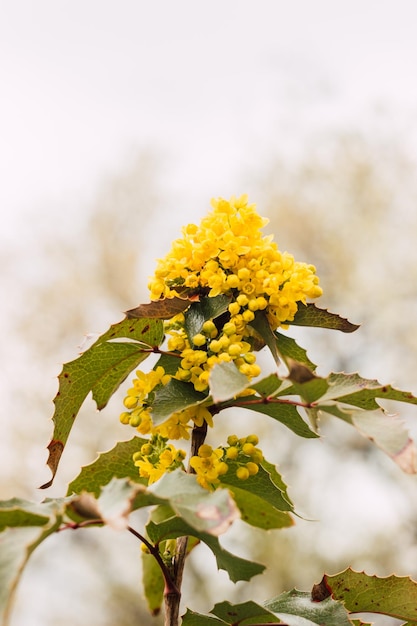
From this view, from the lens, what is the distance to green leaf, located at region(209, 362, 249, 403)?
503mm

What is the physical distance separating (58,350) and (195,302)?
501 cm

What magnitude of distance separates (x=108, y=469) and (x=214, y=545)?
176 mm

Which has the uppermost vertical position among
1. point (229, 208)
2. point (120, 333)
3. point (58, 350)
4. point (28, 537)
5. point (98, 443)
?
point (58, 350)

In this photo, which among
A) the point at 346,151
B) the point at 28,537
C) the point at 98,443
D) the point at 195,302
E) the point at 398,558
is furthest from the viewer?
the point at 346,151

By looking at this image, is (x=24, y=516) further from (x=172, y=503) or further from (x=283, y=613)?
(x=283, y=613)

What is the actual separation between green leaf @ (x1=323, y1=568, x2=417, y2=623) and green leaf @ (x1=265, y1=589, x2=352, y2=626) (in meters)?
0.04

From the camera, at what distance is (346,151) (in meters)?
5.98

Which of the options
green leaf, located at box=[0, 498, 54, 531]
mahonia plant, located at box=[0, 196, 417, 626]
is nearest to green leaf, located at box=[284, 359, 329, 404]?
mahonia plant, located at box=[0, 196, 417, 626]

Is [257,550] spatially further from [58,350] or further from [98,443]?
[58,350]

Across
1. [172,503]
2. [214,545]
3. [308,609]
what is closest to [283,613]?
[308,609]

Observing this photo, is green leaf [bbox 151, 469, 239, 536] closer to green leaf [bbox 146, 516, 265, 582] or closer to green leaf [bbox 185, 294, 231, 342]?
green leaf [bbox 146, 516, 265, 582]

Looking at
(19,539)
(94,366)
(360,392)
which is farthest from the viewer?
(94,366)

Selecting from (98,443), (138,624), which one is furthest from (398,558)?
(98,443)

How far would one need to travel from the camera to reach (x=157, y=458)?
0.65m
